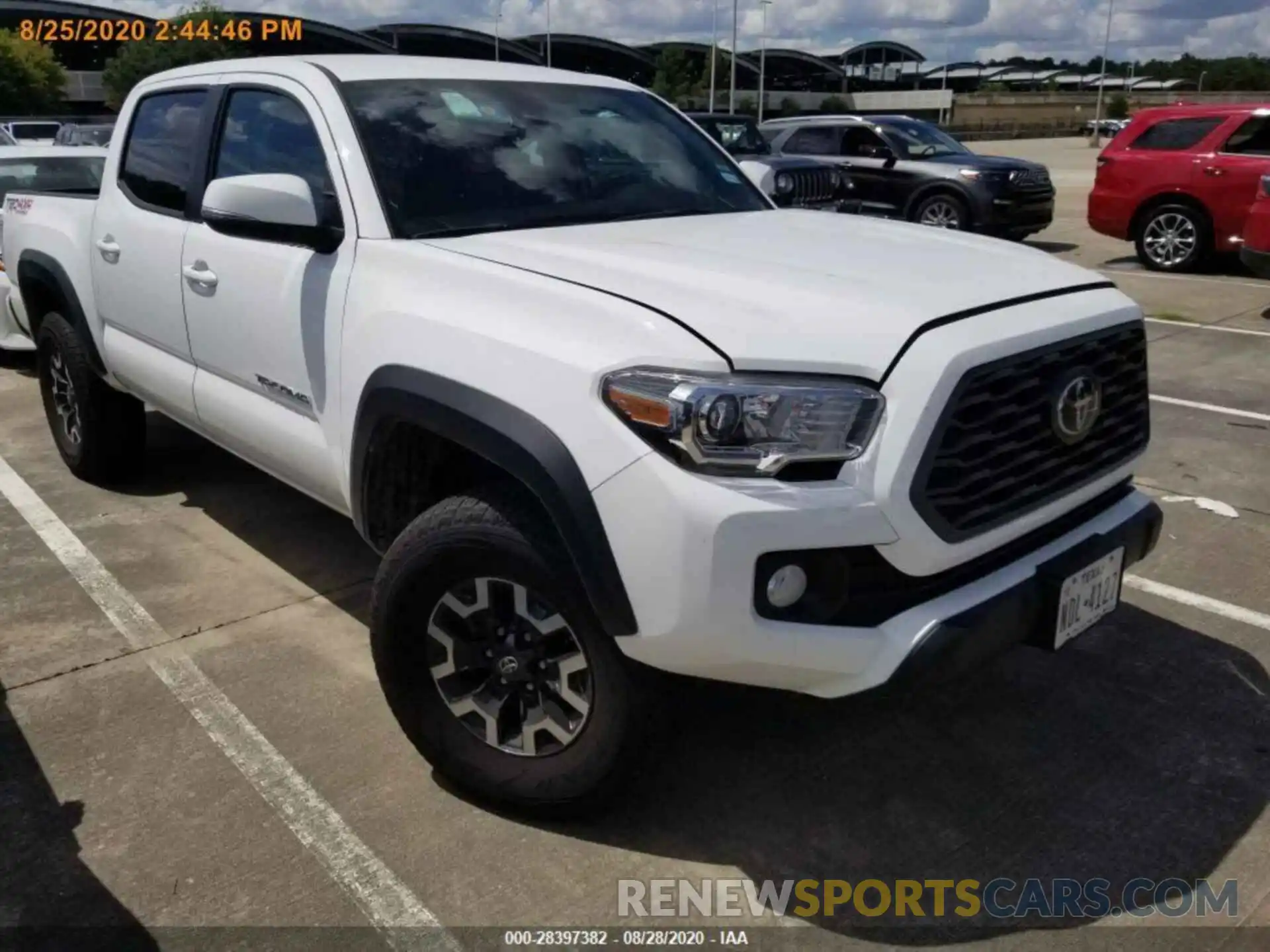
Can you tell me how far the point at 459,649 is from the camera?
2.84 meters

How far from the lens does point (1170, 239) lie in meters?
12.1

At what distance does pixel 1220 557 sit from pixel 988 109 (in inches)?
3472

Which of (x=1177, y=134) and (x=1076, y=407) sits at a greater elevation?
(x=1177, y=134)

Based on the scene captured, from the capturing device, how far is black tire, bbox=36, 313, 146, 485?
5.02 metres

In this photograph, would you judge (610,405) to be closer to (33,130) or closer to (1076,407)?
(1076,407)

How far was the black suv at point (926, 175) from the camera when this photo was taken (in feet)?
43.1

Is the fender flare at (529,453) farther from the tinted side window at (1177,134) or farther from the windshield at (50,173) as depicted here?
the tinted side window at (1177,134)

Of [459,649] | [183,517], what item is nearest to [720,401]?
[459,649]

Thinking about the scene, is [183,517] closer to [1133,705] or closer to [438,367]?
[438,367]

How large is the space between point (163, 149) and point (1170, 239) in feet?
36.0

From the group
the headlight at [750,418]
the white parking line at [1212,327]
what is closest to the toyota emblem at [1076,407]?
the headlight at [750,418]

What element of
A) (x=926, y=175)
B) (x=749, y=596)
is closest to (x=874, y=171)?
(x=926, y=175)

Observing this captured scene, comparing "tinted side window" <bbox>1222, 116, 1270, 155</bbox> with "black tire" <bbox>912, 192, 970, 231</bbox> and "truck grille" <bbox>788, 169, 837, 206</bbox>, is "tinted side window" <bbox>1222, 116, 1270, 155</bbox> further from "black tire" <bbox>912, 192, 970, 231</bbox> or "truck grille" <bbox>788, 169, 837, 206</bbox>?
"truck grille" <bbox>788, 169, 837, 206</bbox>

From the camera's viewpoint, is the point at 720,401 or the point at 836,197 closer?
the point at 720,401
